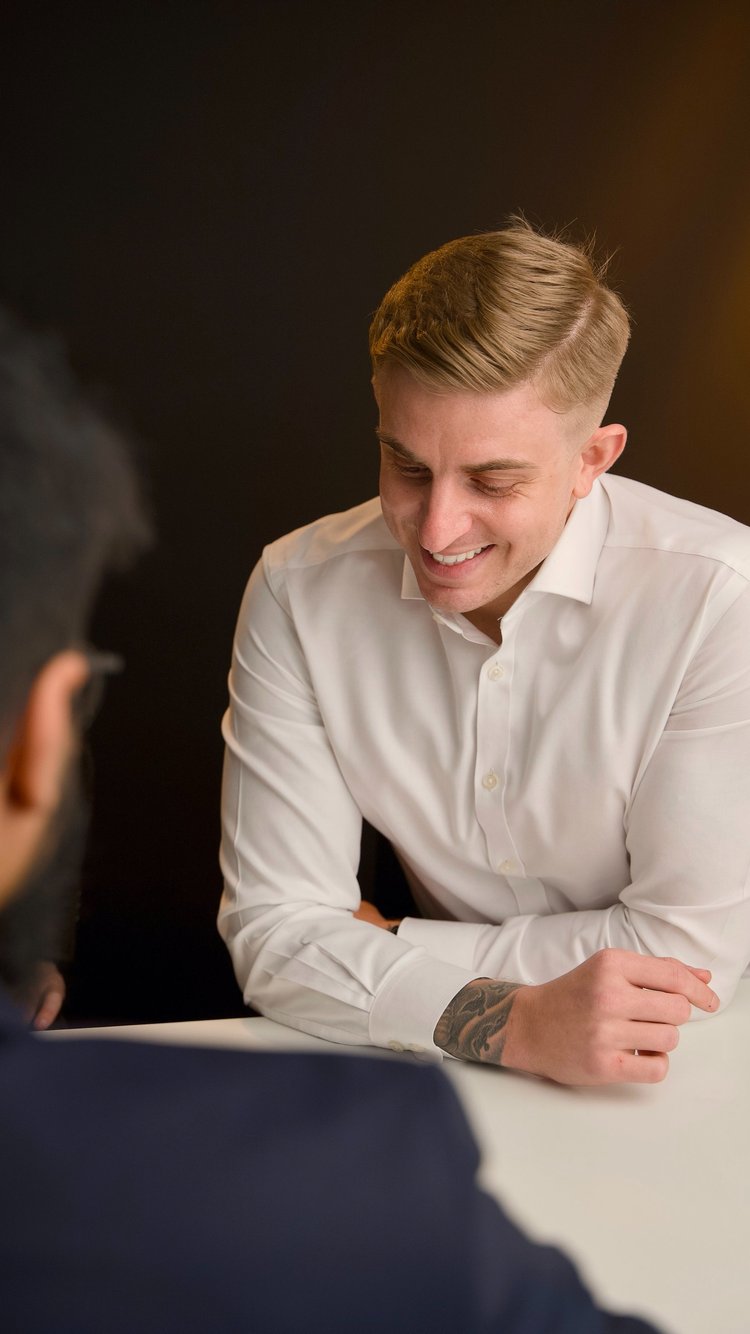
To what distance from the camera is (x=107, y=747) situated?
111 inches

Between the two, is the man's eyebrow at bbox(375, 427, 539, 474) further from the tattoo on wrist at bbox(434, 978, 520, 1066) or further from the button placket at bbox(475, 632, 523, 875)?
the tattoo on wrist at bbox(434, 978, 520, 1066)

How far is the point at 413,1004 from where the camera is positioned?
1477 millimetres

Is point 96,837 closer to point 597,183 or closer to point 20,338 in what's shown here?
point 597,183

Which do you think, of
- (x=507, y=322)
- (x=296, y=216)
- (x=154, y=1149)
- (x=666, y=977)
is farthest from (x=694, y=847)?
(x=296, y=216)

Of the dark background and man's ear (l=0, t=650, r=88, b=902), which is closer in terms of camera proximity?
man's ear (l=0, t=650, r=88, b=902)

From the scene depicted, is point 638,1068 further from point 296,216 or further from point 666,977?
point 296,216

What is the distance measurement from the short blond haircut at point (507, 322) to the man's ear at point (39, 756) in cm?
96

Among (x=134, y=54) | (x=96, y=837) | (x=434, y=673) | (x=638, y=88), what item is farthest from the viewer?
(x=96, y=837)

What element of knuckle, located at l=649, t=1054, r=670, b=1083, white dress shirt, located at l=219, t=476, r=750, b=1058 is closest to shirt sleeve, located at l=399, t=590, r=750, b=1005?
white dress shirt, located at l=219, t=476, r=750, b=1058

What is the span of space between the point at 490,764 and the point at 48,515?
120cm

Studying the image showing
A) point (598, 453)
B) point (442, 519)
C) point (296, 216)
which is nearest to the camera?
point (442, 519)

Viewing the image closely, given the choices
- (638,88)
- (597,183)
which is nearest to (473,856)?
(597,183)

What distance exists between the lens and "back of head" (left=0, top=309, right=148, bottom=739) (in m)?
0.58

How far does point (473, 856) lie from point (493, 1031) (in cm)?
40
